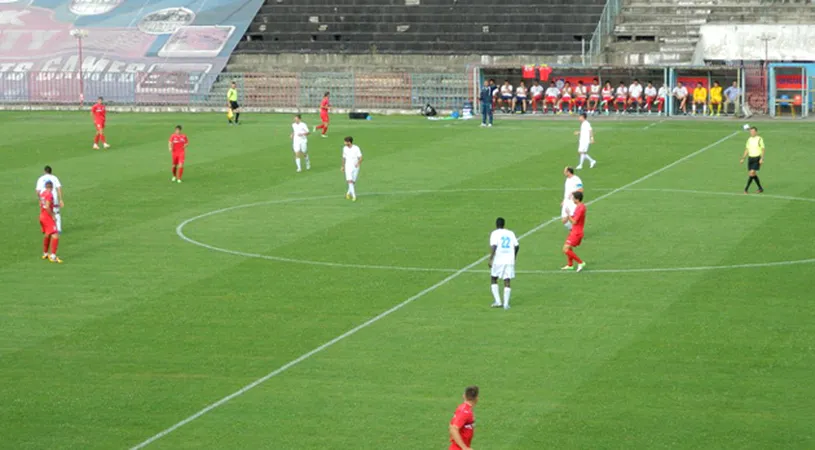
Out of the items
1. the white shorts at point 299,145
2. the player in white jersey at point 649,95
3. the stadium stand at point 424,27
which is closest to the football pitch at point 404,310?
the white shorts at point 299,145

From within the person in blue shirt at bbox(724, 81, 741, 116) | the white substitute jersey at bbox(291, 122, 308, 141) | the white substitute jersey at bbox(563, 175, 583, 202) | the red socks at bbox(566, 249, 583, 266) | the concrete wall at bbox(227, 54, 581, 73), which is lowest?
the red socks at bbox(566, 249, 583, 266)

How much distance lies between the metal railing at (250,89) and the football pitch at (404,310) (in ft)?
68.1

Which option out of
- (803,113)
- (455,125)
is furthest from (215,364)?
(803,113)

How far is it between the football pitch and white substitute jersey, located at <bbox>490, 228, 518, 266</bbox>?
104 centimetres

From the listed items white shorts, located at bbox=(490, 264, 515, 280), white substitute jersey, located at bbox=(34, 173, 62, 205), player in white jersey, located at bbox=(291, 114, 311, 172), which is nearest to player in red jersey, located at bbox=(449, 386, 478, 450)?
white shorts, located at bbox=(490, 264, 515, 280)

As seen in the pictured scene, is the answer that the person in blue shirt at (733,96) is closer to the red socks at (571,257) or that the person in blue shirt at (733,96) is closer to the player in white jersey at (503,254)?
the red socks at (571,257)

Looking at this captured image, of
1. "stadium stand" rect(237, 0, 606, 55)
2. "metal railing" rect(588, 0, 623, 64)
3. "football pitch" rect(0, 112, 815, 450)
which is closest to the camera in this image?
"football pitch" rect(0, 112, 815, 450)

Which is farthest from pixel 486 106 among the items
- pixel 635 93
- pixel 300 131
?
pixel 300 131

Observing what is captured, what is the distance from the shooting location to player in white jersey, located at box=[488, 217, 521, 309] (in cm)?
2645

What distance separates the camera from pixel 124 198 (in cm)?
4238

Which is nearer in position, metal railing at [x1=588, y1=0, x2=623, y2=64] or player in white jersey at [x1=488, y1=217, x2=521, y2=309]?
player in white jersey at [x1=488, y1=217, x2=521, y2=309]

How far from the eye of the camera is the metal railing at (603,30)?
71.4 meters

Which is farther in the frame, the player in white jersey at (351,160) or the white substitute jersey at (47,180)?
the player in white jersey at (351,160)

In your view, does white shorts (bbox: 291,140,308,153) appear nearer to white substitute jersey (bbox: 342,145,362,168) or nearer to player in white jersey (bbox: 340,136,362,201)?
player in white jersey (bbox: 340,136,362,201)
